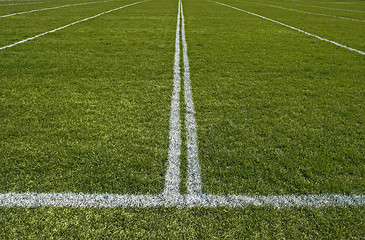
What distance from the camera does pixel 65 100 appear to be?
3119 mm

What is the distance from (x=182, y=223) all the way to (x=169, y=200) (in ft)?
0.68

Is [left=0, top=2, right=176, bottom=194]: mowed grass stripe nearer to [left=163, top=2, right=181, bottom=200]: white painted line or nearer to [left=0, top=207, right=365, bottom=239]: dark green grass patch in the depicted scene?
[left=163, top=2, right=181, bottom=200]: white painted line

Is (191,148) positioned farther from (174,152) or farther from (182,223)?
(182,223)

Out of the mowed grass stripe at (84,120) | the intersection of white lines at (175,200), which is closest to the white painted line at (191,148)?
the intersection of white lines at (175,200)

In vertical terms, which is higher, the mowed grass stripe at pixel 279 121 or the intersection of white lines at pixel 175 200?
the mowed grass stripe at pixel 279 121

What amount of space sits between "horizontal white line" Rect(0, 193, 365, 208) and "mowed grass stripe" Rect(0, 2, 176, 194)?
0.21 ft

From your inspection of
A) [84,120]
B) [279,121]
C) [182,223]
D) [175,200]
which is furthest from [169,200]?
[279,121]

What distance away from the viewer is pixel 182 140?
2410mm

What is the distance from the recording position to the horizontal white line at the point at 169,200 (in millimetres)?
1693

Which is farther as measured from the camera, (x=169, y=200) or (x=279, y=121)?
(x=279, y=121)

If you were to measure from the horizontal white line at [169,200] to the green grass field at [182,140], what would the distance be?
1.6 inches

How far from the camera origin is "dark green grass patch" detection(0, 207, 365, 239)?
1506 millimetres

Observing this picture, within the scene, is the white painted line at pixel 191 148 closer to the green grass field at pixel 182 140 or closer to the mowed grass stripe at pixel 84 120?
the green grass field at pixel 182 140

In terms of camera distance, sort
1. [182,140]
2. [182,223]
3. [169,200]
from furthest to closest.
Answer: [182,140]
[169,200]
[182,223]
